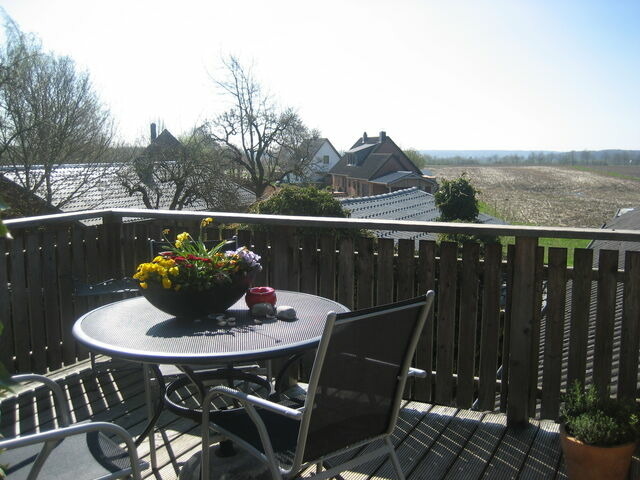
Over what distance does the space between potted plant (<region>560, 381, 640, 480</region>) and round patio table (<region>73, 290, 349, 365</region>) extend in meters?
1.17

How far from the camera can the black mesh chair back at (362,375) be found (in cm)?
183

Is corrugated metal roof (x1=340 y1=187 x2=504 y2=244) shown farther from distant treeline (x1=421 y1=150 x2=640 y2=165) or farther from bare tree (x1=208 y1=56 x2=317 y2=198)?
distant treeline (x1=421 y1=150 x2=640 y2=165)

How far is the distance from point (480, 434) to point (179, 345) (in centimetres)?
181

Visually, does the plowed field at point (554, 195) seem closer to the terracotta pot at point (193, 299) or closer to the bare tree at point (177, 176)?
the bare tree at point (177, 176)

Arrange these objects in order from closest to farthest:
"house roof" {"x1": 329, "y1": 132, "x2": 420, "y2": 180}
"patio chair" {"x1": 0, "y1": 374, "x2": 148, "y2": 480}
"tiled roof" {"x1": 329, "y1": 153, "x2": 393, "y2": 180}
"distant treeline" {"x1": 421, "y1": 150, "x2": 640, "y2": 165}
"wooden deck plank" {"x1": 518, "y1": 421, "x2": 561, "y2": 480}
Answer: "patio chair" {"x1": 0, "y1": 374, "x2": 148, "y2": 480}, "wooden deck plank" {"x1": 518, "y1": 421, "x2": 561, "y2": 480}, "tiled roof" {"x1": 329, "y1": 153, "x2": 393, "y2": 180}, "house roof" {"x1": 329, "y1": 132, "x2": 420, "y2": 180}, "distant treeline" {"x1": 421, "y1": 150, "x2": 640, "y2": 165}

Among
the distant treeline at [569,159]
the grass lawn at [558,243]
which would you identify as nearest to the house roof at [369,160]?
the grass lawn at [558,243]

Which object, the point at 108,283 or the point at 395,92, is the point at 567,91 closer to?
the point at 395,92

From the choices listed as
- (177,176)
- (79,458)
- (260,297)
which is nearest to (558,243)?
(177,176)

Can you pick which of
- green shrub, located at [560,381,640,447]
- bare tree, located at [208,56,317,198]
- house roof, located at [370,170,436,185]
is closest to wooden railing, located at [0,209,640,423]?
green shrub, located at [560,381,640,447]

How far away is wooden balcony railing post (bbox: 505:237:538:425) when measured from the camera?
3.15 metres

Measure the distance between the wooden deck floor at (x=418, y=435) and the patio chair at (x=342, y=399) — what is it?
0.76 meters

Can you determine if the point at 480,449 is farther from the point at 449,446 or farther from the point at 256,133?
the point at 256,133

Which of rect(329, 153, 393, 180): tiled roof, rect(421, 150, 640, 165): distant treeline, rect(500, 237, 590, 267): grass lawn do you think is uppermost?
rect(421, 150, 640, 165): distant treeline

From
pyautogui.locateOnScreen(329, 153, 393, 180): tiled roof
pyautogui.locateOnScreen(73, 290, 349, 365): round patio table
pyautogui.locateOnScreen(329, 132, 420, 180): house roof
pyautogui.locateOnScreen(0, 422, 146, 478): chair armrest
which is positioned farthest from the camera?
pyautogui.locateOnScreen(329, 132, 420, 180): house roof
